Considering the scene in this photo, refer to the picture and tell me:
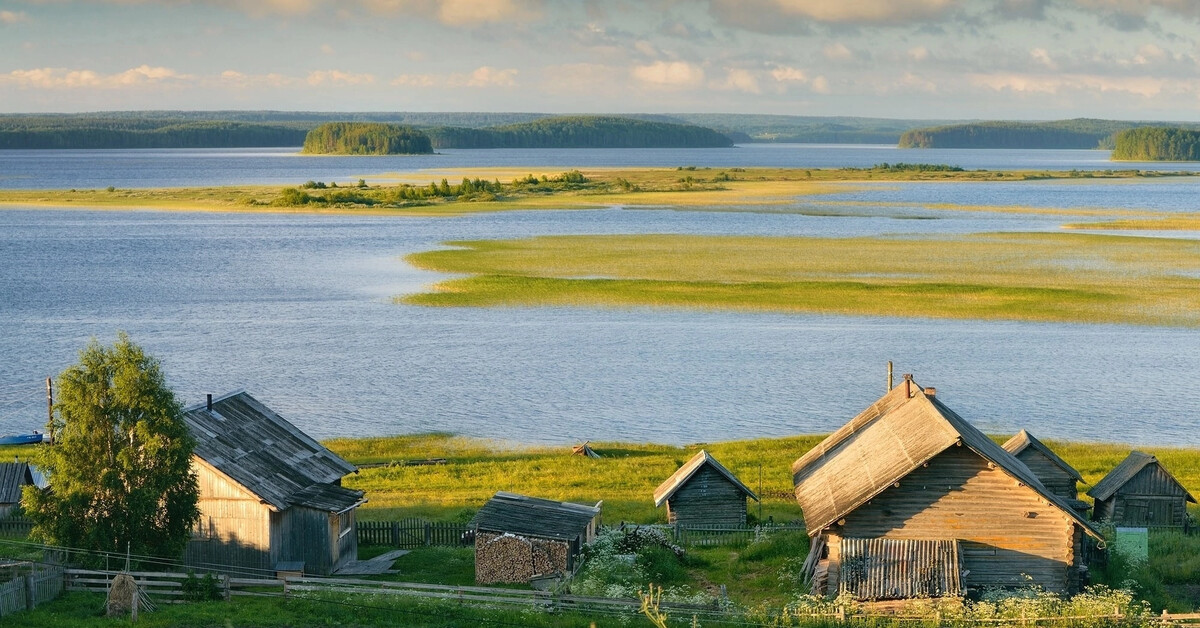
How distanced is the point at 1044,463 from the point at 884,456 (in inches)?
292

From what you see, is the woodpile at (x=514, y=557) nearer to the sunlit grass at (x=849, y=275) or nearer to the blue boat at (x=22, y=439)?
the blue boat at (x=22, y=439)

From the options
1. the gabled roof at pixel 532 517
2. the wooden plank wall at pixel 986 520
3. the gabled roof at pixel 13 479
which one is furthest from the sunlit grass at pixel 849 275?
the wooden plank wall at pixel 986 520

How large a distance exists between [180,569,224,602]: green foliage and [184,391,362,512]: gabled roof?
313cm

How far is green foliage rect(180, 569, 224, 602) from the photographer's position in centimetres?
2515

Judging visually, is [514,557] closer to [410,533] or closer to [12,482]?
[410,533]

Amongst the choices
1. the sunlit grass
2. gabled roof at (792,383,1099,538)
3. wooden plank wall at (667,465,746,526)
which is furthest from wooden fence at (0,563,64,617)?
the sunlit grass

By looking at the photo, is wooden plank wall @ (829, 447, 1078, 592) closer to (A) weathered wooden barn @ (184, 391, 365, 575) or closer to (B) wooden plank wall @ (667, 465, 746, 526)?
(B) wooden plank wall @ (667, 465, 746, 526)

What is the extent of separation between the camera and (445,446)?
44562mm

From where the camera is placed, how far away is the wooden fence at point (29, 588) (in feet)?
77.8

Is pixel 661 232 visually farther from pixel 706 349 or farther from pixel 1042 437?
pixel 1042 437

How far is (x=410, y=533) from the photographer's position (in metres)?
31.9

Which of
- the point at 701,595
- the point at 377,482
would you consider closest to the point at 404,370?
the point at 377,482

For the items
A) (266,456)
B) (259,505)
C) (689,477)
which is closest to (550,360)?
(689,477)

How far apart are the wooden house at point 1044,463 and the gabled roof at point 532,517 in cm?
1062
